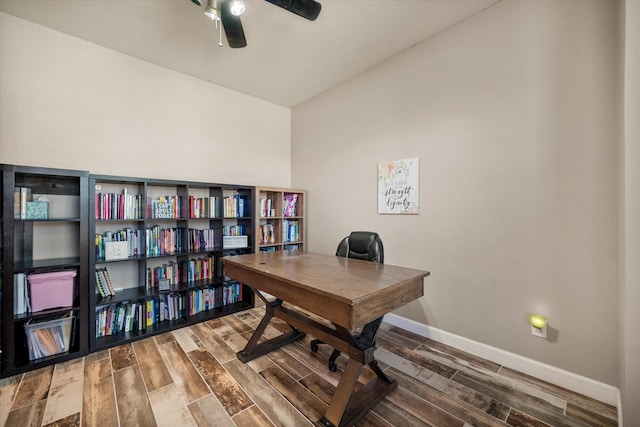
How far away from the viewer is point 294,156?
163 inches

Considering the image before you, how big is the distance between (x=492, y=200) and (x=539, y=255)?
51 centimetres

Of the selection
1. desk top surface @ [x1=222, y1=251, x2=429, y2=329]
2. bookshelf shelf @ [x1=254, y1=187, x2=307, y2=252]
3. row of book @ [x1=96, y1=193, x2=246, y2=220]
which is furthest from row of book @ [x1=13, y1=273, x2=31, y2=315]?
bookshelf shelf @ [x1=254, y1=187, x2=307, y2=252]

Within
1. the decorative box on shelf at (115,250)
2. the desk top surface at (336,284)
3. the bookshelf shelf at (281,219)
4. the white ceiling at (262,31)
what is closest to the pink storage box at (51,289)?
the decorative box on shelf at (115,250)

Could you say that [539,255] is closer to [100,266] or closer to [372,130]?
[372,130]

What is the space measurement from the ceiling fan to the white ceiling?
320 millimetres

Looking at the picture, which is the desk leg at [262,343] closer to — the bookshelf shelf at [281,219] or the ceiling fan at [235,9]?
the bookshelf shelf at [281,219]

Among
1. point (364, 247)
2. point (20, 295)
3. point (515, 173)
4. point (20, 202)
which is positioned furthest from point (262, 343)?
point (515, 173)

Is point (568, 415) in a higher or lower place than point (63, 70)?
lower

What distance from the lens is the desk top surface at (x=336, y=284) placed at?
1.26 m

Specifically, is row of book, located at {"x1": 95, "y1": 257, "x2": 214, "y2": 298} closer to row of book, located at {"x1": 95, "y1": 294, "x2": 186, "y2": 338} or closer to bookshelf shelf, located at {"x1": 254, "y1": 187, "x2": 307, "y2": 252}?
row of book, located at {"x1": 95, "y1": 294, "x2": 186, "y2": 338}

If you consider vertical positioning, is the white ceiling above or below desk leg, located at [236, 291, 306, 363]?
above

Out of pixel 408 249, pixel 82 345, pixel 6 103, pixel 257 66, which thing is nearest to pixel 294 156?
pixel 257 66

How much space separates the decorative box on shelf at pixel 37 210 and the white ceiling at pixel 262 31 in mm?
1614

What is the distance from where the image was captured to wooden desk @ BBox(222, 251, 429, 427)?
1.29m
